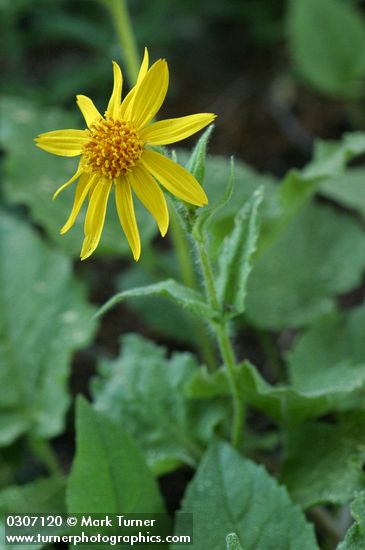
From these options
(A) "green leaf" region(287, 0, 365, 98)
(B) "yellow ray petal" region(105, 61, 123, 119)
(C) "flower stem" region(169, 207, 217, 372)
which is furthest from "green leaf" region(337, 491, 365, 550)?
(A) "green leaf" region(287, 0, 365, 98)

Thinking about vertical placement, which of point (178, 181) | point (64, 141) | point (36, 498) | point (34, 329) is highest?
point (34, 329)

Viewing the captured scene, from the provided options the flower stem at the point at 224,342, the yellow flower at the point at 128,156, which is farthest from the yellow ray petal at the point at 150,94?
the flower stem at the point at 224,342

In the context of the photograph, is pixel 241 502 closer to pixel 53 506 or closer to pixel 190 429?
pixel 190 429

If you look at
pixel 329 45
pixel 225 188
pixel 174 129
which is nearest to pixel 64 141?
pixel 174 129

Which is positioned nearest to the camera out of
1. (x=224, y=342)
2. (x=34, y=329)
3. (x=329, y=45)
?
(x=224, y=342)

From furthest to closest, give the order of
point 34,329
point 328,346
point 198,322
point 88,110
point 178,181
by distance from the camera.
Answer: point 198,322, point 34,329, point 328,346, point 88,110, point 178,181

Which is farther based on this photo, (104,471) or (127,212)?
(104,471)

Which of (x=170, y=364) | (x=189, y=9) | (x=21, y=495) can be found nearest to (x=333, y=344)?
(x=170, y=364)

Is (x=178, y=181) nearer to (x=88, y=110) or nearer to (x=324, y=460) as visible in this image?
(x=88, y=110)
